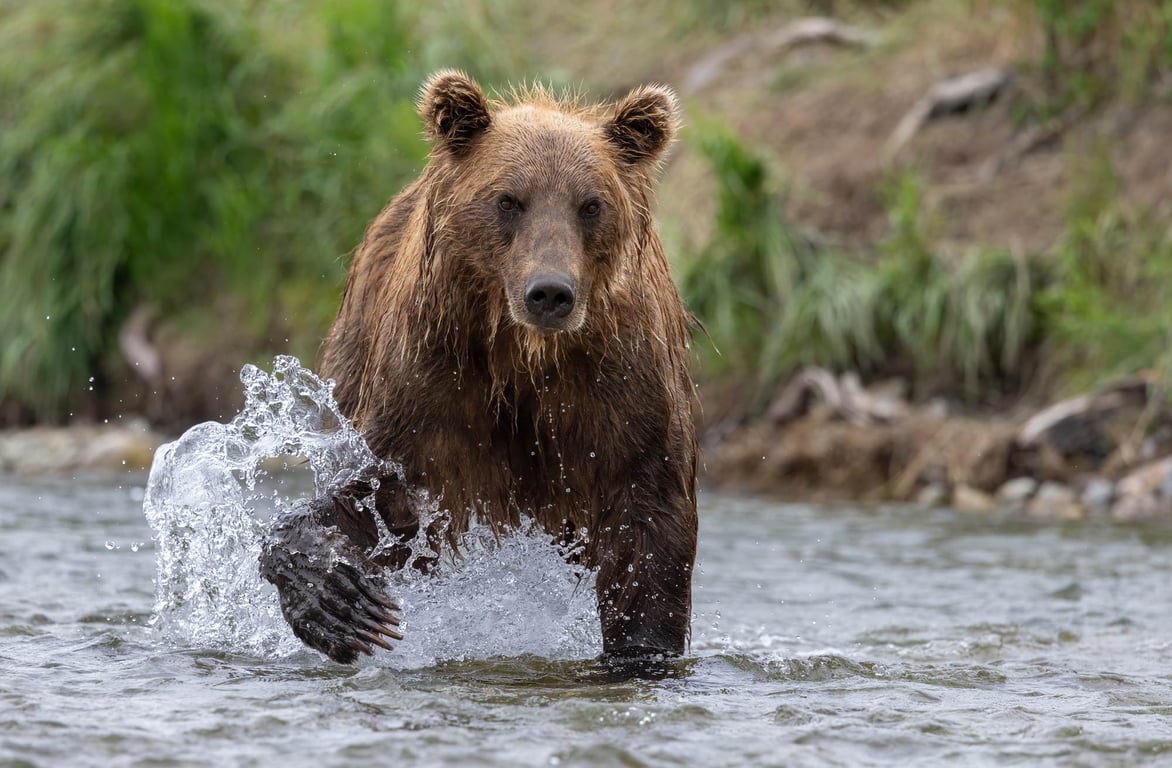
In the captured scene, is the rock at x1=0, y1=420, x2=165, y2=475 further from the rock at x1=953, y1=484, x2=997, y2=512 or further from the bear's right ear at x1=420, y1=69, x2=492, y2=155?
the bear's right ear at x1=420, y1=69, x2=492, y2=155

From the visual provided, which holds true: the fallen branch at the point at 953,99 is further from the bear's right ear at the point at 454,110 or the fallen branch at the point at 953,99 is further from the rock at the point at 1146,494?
the bear's right ear at the point at 454,110

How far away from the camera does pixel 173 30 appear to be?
43.4ft

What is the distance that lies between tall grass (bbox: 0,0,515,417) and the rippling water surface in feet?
15.4

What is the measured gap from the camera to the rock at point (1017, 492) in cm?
1020

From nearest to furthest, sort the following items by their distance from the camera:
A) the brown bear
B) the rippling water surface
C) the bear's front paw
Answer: the rippling water surface
the brown bear
the bear's front paw

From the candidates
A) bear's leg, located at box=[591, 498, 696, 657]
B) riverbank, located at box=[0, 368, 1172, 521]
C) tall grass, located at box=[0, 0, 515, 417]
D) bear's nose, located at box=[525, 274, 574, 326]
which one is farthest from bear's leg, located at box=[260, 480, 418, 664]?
tall grass, located at box=[0, 0, 515, 417]

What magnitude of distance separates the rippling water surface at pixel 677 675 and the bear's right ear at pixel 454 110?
1.32 m

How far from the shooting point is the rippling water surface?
14.4 feet

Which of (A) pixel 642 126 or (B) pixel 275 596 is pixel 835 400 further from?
(A) pixel 642 126

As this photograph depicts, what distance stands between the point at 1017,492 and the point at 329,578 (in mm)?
5949

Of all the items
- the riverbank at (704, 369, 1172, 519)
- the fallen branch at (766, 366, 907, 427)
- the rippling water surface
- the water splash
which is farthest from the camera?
the fallen branch at (766, 366, 907, 427)

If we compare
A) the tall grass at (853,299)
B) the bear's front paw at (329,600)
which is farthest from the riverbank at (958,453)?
the bear's front paw at (329,600)

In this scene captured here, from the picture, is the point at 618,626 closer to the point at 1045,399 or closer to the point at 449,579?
the point at 449,579

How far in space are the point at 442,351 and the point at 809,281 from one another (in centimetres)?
664
